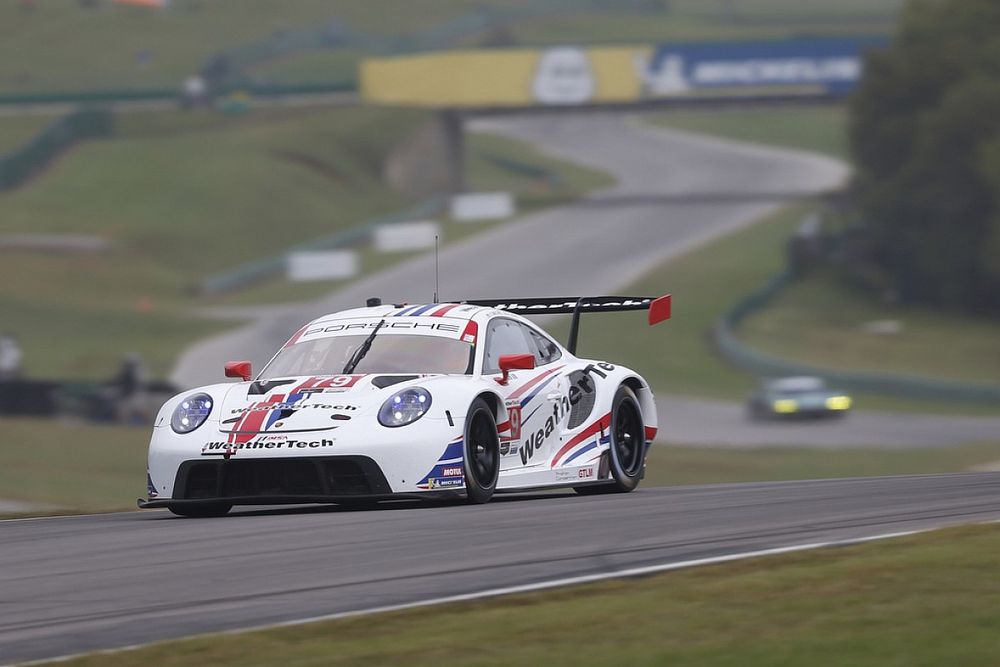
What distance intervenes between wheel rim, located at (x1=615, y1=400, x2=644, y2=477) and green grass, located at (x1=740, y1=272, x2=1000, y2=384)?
102 ft

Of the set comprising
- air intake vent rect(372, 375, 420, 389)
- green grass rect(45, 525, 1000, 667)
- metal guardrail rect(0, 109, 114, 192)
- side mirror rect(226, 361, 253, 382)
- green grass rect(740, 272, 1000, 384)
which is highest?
metal guardrail rect(0, 109, 114, 192)

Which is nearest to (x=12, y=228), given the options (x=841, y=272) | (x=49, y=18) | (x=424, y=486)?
(x=841, y=272)

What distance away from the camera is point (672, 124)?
410 feet

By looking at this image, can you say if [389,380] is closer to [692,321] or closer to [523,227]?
[692,321]

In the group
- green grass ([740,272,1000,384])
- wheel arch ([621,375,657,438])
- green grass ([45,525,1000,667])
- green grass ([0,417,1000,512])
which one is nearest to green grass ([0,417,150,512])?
green grass ([0,417,1000,512])

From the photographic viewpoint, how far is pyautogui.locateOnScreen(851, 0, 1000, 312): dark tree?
190ft

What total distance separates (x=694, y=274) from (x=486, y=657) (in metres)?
52.1

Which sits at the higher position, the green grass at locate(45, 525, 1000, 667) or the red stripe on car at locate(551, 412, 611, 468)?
the red stripe on car at locate(551, 412, 611, 468)

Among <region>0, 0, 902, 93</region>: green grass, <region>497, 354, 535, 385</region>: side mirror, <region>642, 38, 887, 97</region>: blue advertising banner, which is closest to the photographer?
<region>497, 354, 535, 385</region>: side mirror

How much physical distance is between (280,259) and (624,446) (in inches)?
1879

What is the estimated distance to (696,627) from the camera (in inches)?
A: 249

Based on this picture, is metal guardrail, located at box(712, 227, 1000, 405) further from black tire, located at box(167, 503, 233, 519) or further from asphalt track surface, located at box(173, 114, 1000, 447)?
black tire, located at box(167, 503, 233, 519)

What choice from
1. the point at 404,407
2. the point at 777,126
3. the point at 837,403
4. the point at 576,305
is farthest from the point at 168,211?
the point at 777,126

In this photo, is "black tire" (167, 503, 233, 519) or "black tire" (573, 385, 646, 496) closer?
"black tire" (167, 503, 233, 519)
